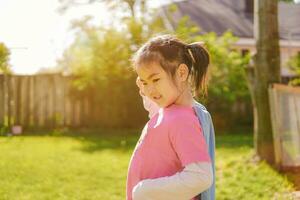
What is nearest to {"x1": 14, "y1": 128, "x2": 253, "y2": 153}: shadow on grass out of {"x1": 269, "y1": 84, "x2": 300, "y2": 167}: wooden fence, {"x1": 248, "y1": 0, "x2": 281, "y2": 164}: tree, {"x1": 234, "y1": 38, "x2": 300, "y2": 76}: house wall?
{"x1": 248, "y1": 0, "x2": 281, "y2": 164}: tree

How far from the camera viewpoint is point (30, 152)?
920 centimetres

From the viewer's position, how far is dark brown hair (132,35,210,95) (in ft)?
6.79

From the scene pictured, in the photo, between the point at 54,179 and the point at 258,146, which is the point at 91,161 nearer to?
the point at 54,179

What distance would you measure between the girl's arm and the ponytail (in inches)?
14.5

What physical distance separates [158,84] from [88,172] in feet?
18.1

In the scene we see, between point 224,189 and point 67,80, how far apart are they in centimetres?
880

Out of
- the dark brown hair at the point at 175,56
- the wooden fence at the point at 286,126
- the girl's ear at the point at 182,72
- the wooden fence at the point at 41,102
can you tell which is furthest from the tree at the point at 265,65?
the wooden fence at the point at 41,102

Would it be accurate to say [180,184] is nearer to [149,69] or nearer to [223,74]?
[149,69]

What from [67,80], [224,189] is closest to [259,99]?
[224,189]

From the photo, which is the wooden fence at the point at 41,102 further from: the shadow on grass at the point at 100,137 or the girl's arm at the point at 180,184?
the girl's arm at the point at 180,184

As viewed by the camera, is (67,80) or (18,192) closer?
(18,192)

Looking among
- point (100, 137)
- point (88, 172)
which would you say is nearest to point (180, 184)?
point (88, 172)

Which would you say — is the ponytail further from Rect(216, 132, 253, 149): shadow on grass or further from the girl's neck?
Rect(216, 132, 253, 149): shadow on grass

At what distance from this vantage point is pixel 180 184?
6.28 feet
